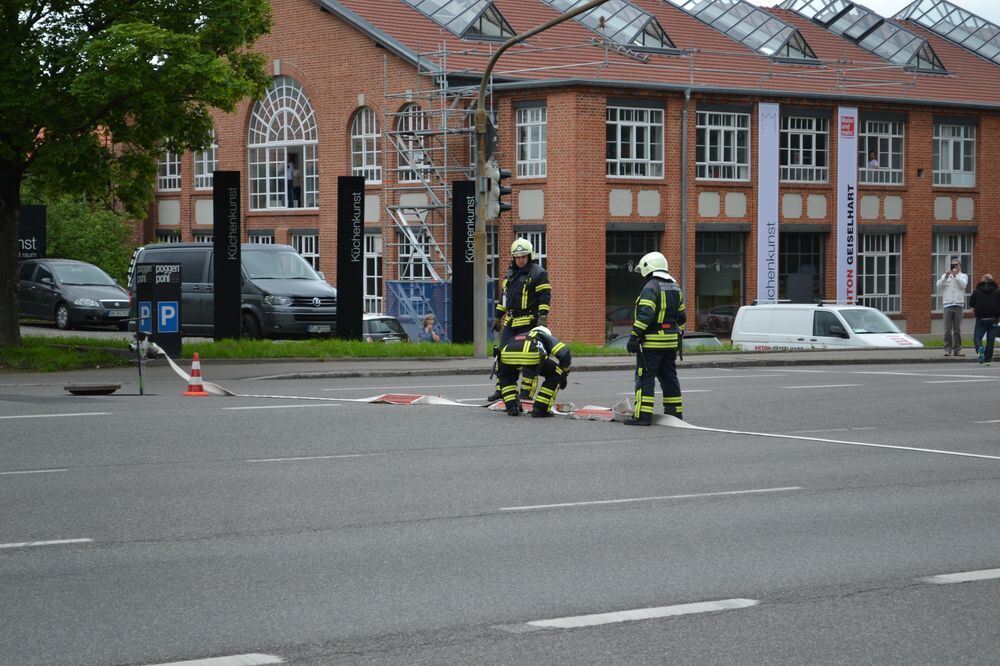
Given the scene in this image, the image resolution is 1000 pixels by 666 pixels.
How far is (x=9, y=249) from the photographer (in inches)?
886

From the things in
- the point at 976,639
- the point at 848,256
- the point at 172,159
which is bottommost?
the point at 976,639

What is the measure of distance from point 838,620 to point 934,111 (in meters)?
43.3

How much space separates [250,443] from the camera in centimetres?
1246

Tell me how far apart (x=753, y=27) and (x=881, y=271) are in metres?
9.84

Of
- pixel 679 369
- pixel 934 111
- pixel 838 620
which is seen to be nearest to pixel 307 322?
pixel 679 369

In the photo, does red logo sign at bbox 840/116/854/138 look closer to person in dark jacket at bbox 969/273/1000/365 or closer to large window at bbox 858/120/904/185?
large window at bbox 858/120/904/185

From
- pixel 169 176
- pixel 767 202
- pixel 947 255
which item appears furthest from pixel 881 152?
pixel 169 176

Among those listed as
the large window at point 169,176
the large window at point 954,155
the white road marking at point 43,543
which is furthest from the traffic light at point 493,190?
the large window at point 169,176

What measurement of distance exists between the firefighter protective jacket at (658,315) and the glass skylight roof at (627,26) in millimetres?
31322

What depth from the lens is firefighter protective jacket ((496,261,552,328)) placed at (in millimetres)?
15210

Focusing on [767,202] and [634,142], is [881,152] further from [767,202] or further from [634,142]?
[634,142]

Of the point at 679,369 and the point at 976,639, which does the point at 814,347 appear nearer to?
the point at 679,369

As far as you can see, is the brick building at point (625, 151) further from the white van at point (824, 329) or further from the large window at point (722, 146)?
the white van at point (824, 329)

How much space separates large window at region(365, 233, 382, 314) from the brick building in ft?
0.34
